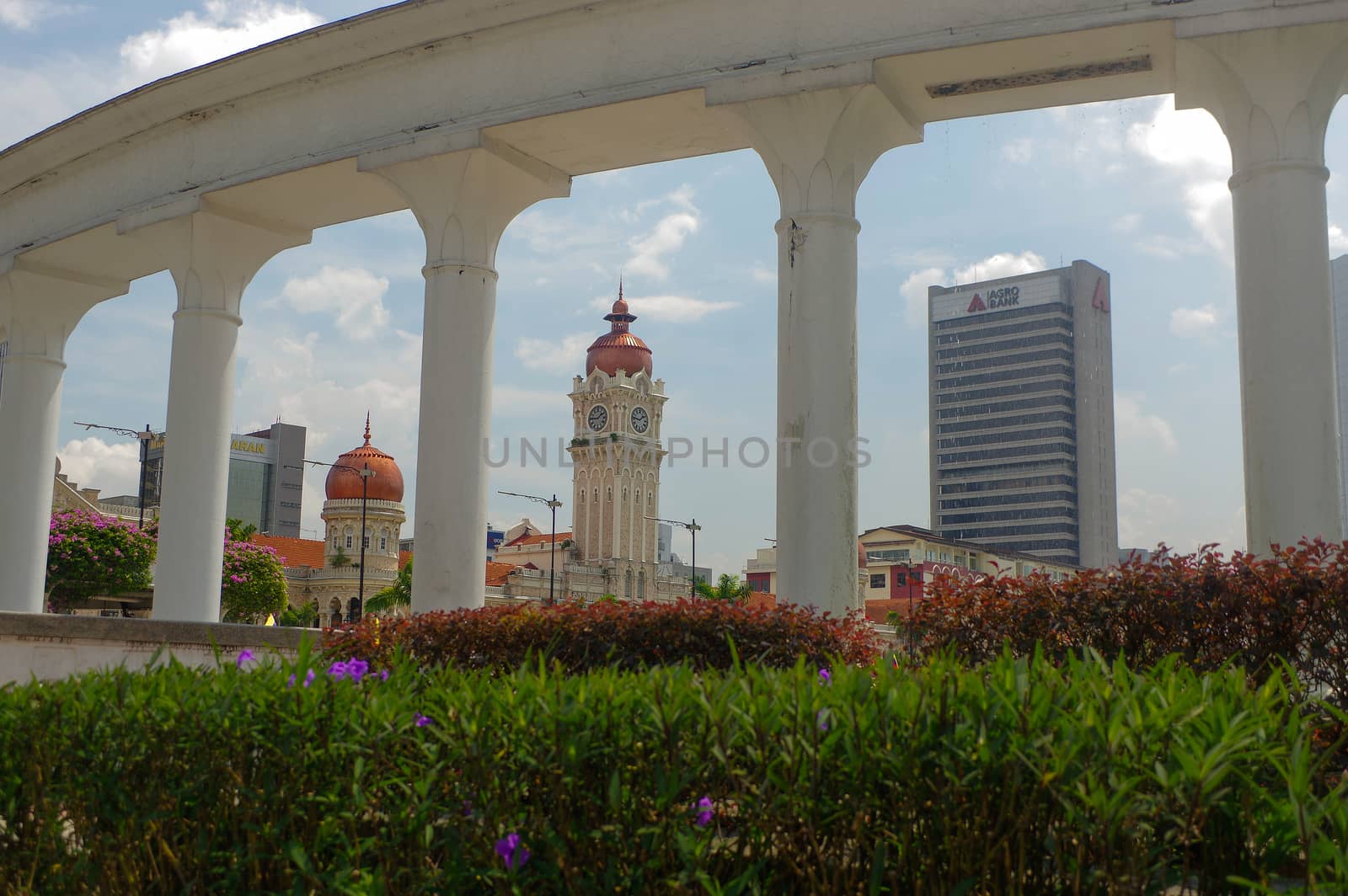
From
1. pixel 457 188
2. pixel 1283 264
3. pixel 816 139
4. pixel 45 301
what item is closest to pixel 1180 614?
pixel 1283 264

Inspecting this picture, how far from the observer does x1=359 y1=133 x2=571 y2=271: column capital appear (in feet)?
46.0

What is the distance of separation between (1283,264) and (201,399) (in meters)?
12.9

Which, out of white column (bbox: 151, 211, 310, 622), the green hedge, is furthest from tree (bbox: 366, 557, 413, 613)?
the green hedge

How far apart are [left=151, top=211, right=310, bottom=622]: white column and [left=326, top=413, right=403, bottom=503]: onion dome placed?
86217mm

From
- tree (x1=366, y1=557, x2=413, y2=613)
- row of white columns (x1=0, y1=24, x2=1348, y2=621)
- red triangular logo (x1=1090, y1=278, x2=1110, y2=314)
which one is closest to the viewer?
row of white columns (x1=0, y1=24, x2=1348, y2=621)

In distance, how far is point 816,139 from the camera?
1216 cm

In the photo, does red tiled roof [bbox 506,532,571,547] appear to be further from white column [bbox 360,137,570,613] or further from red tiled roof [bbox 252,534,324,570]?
white column [bbox 360,137,570,613]

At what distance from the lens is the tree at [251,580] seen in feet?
135

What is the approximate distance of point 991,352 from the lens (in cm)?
16838

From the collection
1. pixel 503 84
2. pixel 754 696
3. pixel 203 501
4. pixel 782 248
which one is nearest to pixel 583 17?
pixel 503 84

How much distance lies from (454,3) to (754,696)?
11.5 metres

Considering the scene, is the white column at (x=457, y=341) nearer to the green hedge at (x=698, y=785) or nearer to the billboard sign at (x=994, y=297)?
the green hedge at (x=698, y=785)

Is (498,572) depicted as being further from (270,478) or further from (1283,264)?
(1283,264)

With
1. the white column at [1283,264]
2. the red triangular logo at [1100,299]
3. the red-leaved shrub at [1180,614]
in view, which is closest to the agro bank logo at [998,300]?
the red triangular logo at [1100,299]
